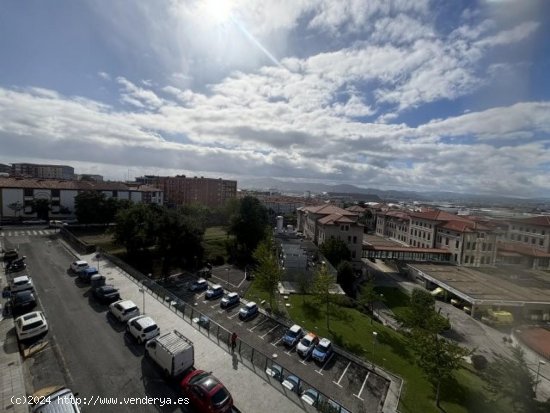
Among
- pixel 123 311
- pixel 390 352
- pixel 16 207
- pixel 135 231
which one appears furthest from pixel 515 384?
pixel 16 207

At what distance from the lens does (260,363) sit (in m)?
11.0

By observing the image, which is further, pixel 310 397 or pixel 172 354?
pixel 172 354

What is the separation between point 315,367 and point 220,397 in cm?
696

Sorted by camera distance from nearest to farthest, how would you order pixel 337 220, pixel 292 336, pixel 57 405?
pixel 57 405, pixel 292 336, pixel 337 220

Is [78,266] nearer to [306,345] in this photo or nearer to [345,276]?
[306,345]

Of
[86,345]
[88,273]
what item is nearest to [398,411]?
[86,345]

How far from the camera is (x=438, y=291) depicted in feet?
88.4

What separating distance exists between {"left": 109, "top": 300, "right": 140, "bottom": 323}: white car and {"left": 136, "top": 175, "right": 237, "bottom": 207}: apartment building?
6333cm

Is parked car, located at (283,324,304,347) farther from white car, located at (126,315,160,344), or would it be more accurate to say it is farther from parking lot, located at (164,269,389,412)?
white car, located at (126,315,160,344)

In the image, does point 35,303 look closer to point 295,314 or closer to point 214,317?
point 214,317

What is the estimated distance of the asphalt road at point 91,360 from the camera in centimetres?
905

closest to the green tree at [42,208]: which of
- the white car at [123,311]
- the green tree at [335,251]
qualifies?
the white car at [123,311]

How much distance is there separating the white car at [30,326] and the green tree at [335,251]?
24.4 metres

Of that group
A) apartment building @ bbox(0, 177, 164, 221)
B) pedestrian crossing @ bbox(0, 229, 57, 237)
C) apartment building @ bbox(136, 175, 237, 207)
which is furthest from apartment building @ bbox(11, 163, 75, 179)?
pedestrian crossing @ bbox(0, 229, 57, 237)
